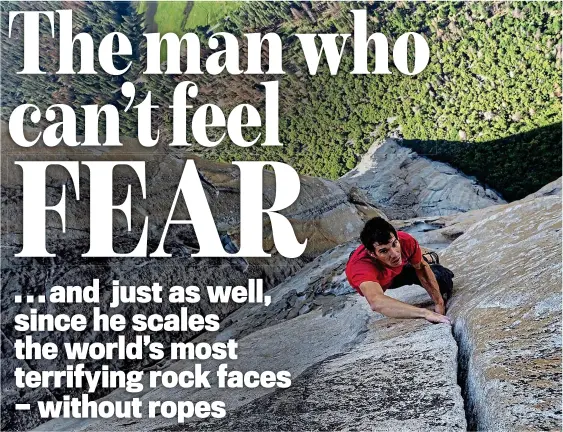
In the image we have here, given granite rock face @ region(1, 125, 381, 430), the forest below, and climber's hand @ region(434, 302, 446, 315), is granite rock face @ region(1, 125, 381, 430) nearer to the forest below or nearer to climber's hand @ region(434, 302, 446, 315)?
Answer: the forest below

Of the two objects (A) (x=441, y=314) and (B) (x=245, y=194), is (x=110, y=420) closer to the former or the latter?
(B) (x=245, y=194)

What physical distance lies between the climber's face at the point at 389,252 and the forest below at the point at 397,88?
8.40 feet

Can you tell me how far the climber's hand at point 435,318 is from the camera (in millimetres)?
4188

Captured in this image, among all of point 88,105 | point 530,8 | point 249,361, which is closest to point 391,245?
point 249,361

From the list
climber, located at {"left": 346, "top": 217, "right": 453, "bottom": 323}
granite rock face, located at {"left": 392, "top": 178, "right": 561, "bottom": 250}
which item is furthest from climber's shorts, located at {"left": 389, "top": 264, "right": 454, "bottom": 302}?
granite rock face, located at {"left": 392, "top": 178, "right": 561, "bottom": 250}

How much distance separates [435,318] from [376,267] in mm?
540

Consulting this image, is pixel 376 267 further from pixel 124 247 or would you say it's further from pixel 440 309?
pixel 124 247

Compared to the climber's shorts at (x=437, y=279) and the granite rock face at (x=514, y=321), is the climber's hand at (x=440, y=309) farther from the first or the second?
the climber's shorts at (x=437, y=279)

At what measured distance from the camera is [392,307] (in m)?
4.21

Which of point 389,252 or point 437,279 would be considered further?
point 437,279

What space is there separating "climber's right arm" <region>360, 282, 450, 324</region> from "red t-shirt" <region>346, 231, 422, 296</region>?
9 centimetres

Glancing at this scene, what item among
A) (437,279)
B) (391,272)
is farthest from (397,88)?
(391,272)

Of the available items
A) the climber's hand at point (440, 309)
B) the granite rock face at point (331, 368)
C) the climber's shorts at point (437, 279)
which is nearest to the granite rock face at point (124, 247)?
the granite rock face at point (331, 368)

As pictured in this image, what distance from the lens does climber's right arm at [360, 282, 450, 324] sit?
419 cm
